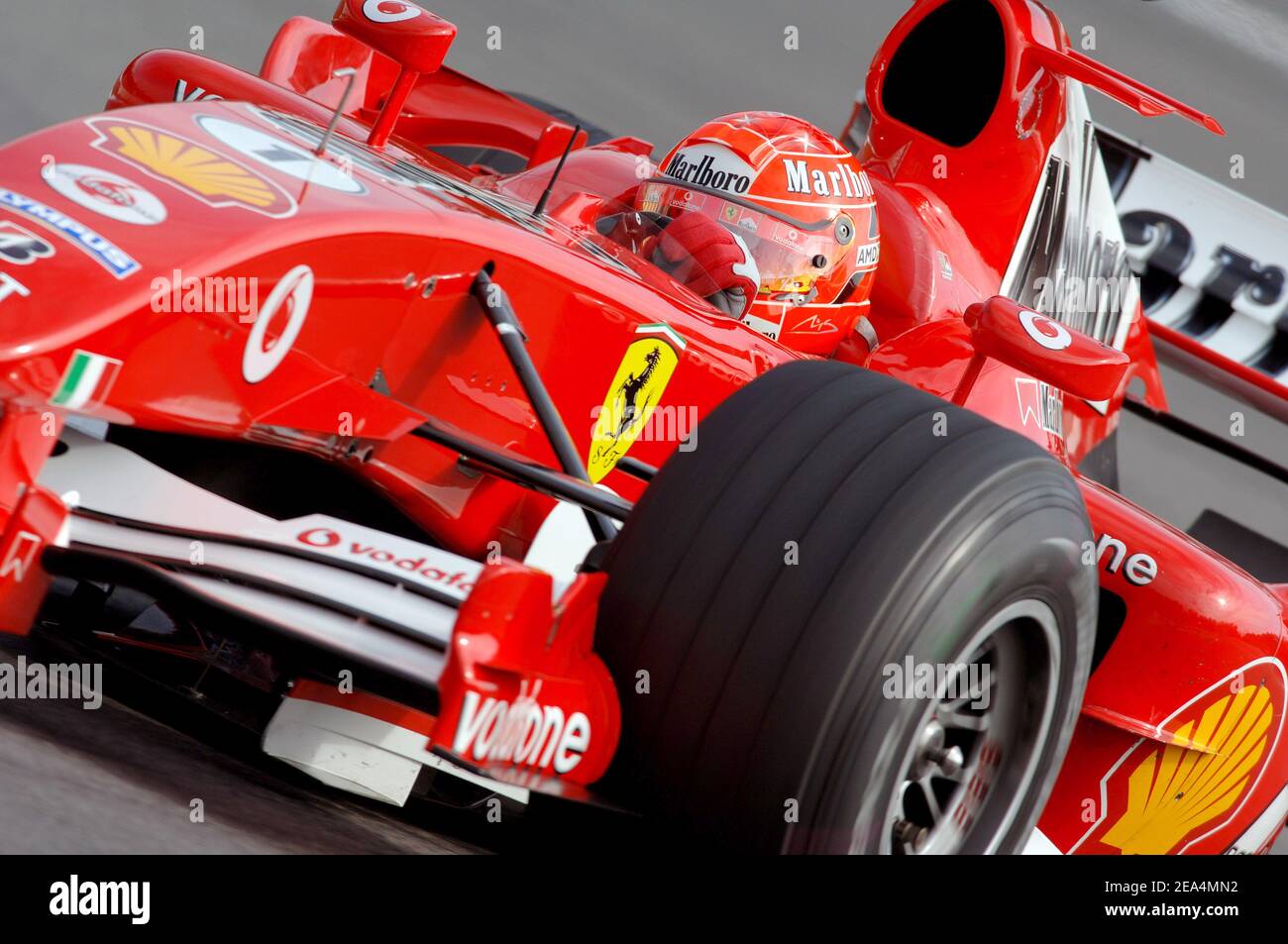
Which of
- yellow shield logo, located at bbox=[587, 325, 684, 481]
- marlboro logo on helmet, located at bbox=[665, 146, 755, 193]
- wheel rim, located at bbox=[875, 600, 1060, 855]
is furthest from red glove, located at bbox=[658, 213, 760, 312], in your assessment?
wheel rim, located at bbox=[875, 600, 1060, 855]

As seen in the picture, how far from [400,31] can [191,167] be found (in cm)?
90

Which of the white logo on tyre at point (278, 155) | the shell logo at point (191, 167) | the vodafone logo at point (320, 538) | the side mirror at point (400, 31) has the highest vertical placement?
the side mirror at point (400, 31)

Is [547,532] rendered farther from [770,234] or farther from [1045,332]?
[770,234]

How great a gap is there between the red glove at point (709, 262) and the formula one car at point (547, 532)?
248 mm

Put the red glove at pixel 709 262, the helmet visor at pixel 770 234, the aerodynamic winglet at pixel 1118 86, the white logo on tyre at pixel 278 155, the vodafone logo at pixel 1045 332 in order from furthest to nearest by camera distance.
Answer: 1. the aerodynamic winglet at pixel 1118 86
2. the helmet visor at pixel 770 234
3. the red glove at pixel 709 262
4. the vodafone logo at pixel 1045 332
5. the white logo on tyre at pixel 278 155

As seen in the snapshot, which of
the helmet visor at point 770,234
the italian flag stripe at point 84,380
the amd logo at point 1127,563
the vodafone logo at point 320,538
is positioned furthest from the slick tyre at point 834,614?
the helmet visor at point 770,234

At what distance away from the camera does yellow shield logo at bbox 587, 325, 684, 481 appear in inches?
116

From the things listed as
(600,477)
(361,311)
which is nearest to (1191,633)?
(600,477)

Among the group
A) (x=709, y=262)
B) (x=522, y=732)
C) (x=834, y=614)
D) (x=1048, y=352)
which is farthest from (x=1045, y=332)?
(x=522, y=732)

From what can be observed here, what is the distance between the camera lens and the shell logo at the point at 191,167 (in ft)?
7.68

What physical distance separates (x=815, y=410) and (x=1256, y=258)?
4.29 meters

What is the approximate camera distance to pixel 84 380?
207 cm

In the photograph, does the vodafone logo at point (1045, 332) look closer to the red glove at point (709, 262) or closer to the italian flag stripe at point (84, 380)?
the red glove at point (709, 262)

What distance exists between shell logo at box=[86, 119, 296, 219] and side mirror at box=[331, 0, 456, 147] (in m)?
0.79
